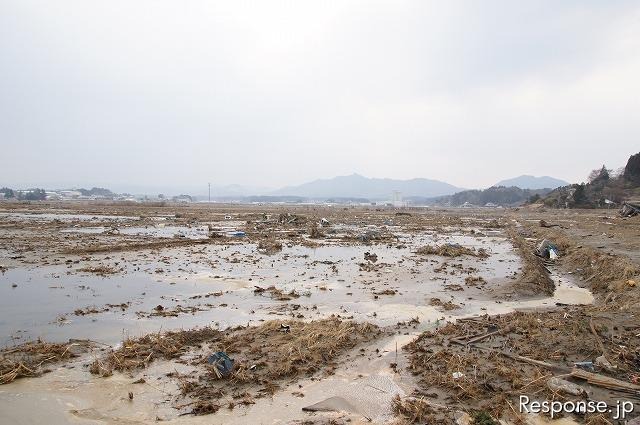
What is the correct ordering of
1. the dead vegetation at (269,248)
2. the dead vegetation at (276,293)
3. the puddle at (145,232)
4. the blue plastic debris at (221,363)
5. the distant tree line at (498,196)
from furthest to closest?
the distant tree line at (498,196) < the puddle at (145,232) < the dead vegetation at (269,248) < the dead vegetation at (276,293) < the blue plastic debris at (221,363)

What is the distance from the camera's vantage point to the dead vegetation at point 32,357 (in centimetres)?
654

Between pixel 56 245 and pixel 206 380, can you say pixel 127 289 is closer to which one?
pixel 206 380

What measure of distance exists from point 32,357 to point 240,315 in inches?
184

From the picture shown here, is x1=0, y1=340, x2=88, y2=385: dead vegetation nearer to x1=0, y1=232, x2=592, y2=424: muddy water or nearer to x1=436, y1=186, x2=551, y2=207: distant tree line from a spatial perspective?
x1=0, y1=232, x2=592, y2=424: muddy water

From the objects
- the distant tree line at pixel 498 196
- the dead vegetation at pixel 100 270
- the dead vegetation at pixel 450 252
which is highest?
the distant tree line at pixel 498 196

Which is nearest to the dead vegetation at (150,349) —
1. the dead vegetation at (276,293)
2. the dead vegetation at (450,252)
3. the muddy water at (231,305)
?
the muddy water at (231,305)

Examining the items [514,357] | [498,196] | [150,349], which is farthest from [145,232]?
[498,196]

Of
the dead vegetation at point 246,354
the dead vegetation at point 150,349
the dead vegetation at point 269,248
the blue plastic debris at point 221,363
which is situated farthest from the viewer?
the dead vegetation at point 269,248

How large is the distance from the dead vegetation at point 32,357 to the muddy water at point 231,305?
0.77 ft

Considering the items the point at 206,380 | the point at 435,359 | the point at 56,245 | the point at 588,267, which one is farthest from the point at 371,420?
the point at 56,245

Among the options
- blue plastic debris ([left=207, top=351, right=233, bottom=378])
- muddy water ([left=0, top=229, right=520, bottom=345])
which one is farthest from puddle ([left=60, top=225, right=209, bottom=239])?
blue plastic debris ([left=207, top=351, right=233, bottom=378])

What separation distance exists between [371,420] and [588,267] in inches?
628

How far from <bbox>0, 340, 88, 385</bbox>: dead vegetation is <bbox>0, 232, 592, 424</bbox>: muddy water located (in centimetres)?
23

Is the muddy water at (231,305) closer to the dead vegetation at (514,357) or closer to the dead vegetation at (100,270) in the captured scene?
the dead vegetation at (100,270)
